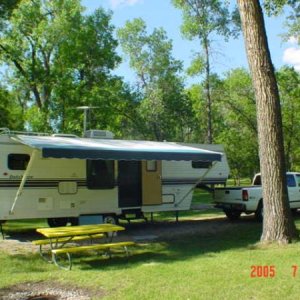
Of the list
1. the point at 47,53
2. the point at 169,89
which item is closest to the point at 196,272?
the point at 47,53

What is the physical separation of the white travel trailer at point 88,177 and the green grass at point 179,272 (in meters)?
2.35

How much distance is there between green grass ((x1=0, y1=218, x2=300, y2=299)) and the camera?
6906 millimetres

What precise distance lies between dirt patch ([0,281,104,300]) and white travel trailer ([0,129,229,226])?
3.74 meters

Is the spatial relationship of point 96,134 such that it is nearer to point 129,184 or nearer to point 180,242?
point 129,184

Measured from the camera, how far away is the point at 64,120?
30.3 meters

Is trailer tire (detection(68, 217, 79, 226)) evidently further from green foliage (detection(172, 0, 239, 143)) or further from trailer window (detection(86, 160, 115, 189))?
green foliage (detection(172, 0, 239, 143))

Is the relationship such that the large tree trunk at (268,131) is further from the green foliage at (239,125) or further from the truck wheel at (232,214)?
the green foliage at (239,125)

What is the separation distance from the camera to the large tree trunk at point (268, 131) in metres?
10.7

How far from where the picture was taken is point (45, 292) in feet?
24.3

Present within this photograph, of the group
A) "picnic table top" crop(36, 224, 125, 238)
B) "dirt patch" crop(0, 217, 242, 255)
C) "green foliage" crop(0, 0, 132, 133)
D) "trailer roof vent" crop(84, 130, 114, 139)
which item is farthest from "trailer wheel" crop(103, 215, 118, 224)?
"green foliage" crop(0, 0, 132, 133)

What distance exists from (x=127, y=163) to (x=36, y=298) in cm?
821

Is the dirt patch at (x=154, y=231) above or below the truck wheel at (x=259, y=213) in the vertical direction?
below

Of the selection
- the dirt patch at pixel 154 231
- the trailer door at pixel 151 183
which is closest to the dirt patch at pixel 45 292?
the dirt patch at pixel 154 231

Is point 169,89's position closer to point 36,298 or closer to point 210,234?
point 210,234
